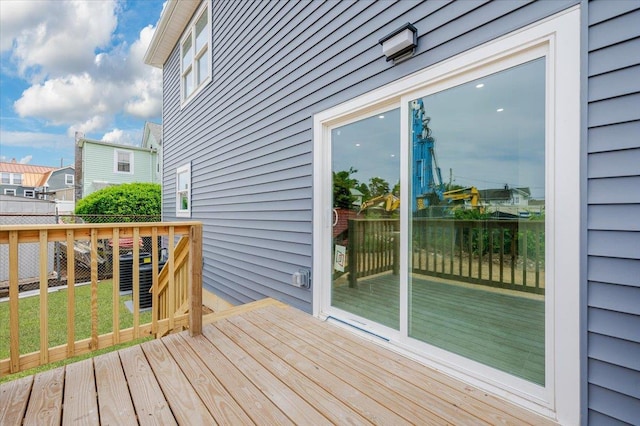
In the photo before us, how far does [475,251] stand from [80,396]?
7.91ft

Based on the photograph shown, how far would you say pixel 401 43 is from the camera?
2037 millimetres

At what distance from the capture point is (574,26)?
1.41 meters

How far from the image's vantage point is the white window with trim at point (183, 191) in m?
6.05

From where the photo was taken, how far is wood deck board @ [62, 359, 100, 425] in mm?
1389

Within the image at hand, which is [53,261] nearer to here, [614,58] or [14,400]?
[14,400]

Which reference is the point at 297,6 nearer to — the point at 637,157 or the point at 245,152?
the point at 245,152

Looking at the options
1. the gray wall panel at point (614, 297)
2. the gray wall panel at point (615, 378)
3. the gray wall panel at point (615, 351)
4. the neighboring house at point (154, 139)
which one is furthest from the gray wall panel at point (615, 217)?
the neighboring house at point (154, 139)

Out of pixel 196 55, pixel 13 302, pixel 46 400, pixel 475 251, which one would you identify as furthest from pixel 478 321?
pixel 196 55

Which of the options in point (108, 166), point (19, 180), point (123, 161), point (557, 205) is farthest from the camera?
point (19, 180)

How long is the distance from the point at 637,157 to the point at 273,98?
325 centimetres

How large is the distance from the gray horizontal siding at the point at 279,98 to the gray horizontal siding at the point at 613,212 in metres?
0.31

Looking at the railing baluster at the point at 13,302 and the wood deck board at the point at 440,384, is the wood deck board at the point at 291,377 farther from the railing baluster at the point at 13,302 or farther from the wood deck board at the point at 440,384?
the railing baluster at the point at 13,302

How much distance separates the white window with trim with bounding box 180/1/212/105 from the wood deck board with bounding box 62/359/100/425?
4706 millimetres

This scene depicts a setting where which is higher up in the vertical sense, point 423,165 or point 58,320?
point 423,165
